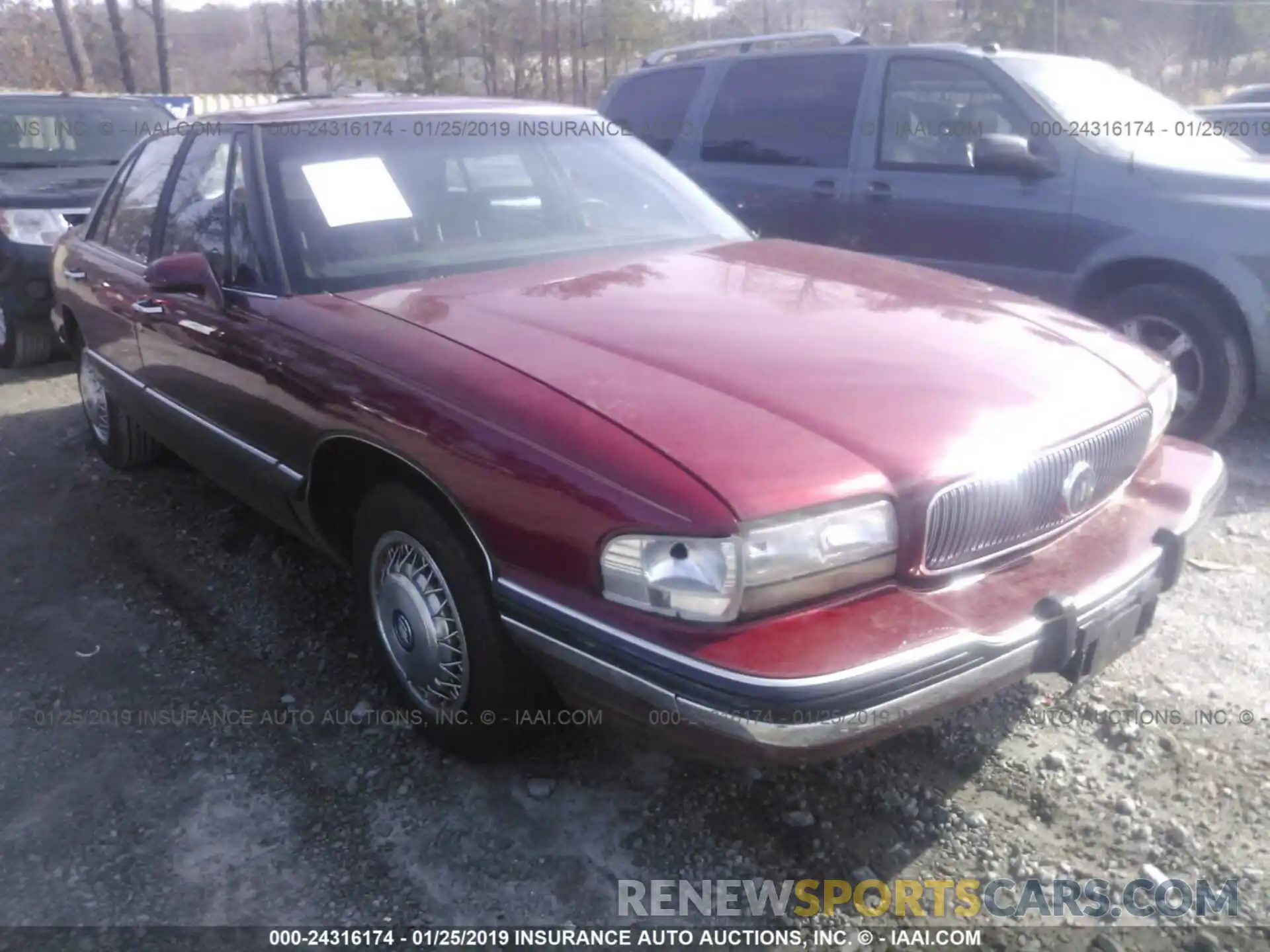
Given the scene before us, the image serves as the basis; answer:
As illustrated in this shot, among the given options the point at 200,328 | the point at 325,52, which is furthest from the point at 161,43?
the point at 200,328

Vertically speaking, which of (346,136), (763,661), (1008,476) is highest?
(346,136)

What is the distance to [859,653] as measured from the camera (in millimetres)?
2084

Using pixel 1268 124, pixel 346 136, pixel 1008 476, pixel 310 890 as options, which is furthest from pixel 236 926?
pixel 1268 124

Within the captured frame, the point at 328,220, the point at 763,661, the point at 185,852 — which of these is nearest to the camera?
the point at 763,661

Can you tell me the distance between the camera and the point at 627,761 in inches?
114

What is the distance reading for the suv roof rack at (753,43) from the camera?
6.25 m

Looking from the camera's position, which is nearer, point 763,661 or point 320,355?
point 763,661

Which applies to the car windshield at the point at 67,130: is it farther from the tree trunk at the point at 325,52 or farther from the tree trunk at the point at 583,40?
the tree trunk at the point at 583,40

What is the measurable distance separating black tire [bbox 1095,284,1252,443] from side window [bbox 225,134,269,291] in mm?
3744

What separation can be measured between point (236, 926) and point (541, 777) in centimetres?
80

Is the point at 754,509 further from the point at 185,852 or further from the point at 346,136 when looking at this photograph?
the point at 346,136

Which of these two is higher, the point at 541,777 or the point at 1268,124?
the point at 1268,124

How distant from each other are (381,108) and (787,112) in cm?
304

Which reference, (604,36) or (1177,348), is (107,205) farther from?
(604,36)
